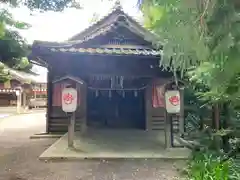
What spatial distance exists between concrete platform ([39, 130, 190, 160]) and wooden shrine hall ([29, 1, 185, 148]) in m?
1.13

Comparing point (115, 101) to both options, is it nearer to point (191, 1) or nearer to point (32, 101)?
point (191, 1)

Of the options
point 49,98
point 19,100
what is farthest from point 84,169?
point 19,100

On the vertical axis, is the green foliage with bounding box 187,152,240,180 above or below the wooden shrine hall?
below

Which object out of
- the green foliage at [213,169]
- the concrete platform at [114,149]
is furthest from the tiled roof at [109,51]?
the green foliage at [213,169]

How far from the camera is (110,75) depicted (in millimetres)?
8992

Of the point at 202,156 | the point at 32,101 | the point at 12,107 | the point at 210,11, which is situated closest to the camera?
the point at 210,11

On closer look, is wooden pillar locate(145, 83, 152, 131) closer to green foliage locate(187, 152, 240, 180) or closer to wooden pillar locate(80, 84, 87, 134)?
wooden pillar locate(80, 84, 87, 134)

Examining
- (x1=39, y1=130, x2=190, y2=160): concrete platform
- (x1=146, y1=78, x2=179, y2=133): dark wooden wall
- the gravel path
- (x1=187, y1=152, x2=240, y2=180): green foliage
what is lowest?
the gravel path

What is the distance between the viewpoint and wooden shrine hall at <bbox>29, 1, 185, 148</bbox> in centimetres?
809

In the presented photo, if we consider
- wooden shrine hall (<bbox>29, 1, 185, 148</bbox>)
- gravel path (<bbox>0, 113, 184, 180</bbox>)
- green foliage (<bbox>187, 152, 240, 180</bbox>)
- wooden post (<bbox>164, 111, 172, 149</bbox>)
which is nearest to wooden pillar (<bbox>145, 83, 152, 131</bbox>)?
wooden shrine hall (<bbox>29, 1, 185, 148</bbox>)

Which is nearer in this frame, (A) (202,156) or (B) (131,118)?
(A) (202,156)

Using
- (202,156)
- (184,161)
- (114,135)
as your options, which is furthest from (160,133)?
(202,156)

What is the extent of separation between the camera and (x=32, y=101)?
97.7 ft

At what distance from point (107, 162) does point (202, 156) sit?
201 centimetres
